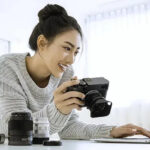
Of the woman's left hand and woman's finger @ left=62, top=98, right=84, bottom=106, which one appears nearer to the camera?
woman's finger @ left=62, top=98, right=84, bottom=106

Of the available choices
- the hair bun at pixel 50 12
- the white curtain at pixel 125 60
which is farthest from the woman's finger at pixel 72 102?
the white curtain at pixel 125 60

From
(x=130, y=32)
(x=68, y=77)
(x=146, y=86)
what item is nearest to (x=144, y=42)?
(x=130, y=32)

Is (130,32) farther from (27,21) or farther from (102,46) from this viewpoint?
(27,21)

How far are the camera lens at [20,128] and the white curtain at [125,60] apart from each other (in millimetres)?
3179

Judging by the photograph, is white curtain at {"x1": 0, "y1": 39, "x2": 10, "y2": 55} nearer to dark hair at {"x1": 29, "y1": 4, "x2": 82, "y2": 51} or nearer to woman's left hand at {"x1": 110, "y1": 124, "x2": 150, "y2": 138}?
dark hair at {"x1": 29, "y1": 4, "x2": 82, "y2": 51}

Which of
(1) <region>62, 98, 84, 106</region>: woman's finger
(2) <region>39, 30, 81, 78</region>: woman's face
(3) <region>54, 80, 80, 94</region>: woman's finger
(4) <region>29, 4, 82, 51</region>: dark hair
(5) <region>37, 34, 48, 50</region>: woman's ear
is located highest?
(4) <region>29, 4, 82, 51</region>: dark hair

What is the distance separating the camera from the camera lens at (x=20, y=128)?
82 cm

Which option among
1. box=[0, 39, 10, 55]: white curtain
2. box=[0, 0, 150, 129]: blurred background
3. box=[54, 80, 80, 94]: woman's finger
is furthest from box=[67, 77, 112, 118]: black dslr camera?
box=[0, 39, 10, 55]: white curtain

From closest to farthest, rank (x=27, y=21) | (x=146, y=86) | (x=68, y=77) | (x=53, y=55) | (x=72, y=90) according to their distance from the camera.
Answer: (x=72, y=90)
(x=53, y=55)
(x=68, y=77)
(x=146, y=86)
(x=27, y=21)

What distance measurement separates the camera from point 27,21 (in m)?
4.12

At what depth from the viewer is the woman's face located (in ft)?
4.42

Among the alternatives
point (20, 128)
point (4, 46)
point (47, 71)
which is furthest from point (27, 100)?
point (4, 46)

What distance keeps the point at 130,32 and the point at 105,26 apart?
376 millimetres

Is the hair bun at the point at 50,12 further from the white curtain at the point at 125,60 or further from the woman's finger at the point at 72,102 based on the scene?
the white curtain at the point at 125,60
